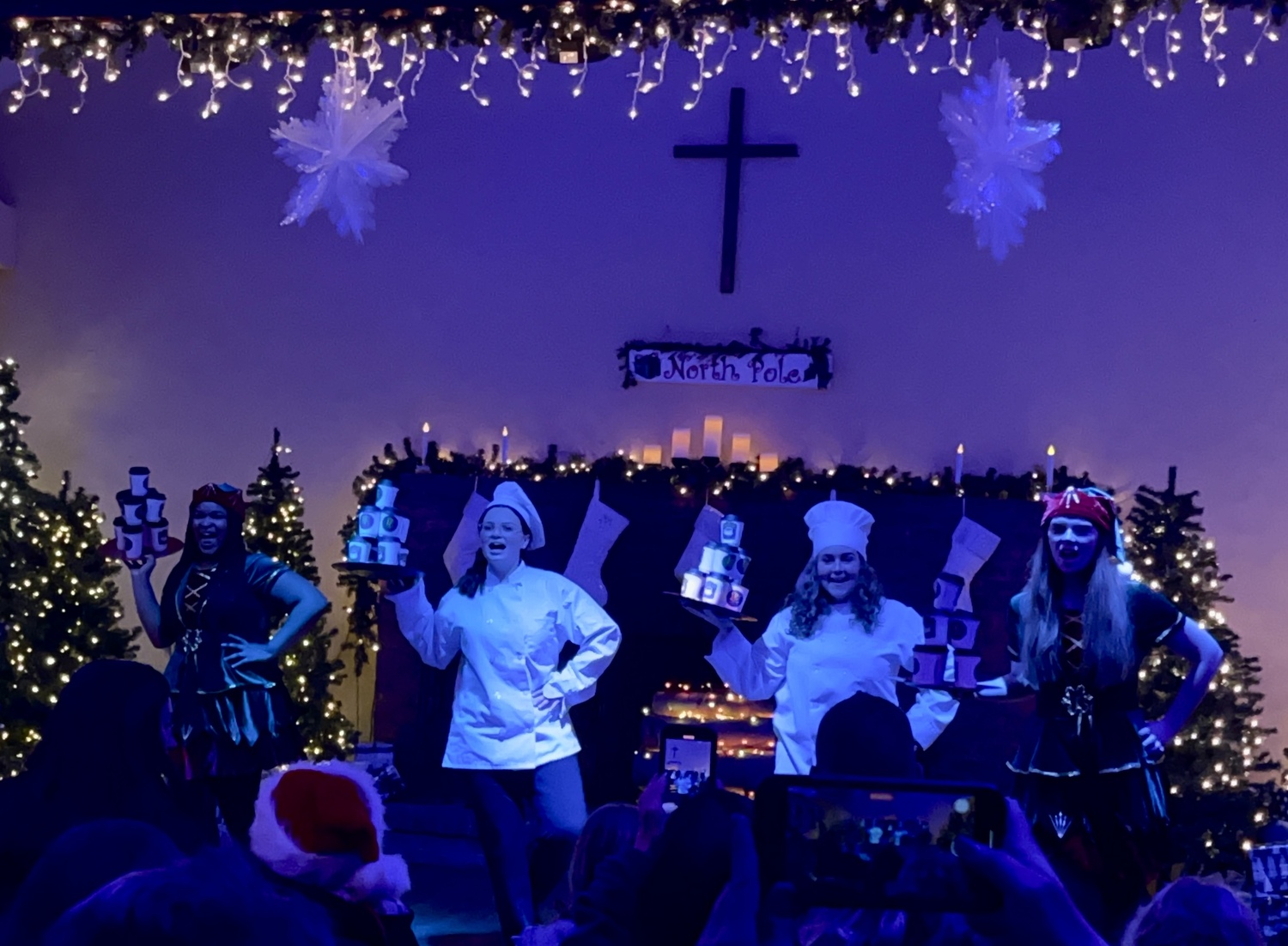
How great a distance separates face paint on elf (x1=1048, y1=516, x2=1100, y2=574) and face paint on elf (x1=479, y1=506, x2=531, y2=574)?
1.79 meters

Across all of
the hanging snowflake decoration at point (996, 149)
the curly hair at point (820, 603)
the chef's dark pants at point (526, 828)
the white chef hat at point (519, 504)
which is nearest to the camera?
the chef's dark pants at point (526, 828)

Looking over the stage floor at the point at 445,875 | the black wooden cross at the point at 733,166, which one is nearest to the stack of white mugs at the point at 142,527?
the stage floor at the point at 445,875

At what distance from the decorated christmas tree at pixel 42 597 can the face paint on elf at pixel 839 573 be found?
314cm

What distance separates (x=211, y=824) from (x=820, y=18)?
3.12 metres

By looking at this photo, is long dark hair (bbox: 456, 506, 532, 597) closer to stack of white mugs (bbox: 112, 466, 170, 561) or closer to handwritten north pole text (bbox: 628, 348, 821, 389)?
stack of white mugs (bbox: 112, 466, 170, 561)

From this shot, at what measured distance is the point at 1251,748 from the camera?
6152mm

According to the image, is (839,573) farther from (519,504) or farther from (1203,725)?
(1203,725)

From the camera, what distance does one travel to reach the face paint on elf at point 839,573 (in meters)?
5.02

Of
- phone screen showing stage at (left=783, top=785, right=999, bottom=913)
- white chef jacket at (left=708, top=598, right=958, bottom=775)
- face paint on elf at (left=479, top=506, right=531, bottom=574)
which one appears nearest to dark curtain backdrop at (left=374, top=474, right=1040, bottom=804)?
white chef jacket at (left=708, top=598, right=958, bottom=775)

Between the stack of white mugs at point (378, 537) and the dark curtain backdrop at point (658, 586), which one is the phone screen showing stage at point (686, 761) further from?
the dark curtain backdrop at point (658, 586)

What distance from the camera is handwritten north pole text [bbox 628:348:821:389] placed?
23.8 feet

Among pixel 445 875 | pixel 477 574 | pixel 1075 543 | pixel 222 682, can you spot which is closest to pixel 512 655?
pixel 477 574

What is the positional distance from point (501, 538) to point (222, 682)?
3.22 feet

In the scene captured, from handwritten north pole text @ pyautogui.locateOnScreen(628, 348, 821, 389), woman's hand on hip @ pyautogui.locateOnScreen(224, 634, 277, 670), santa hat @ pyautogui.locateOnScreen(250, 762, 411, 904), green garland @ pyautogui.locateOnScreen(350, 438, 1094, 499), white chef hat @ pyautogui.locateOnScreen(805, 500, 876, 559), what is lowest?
santa hat @ pyautogui.locateOnScreen(250, 762, 411, 904)
